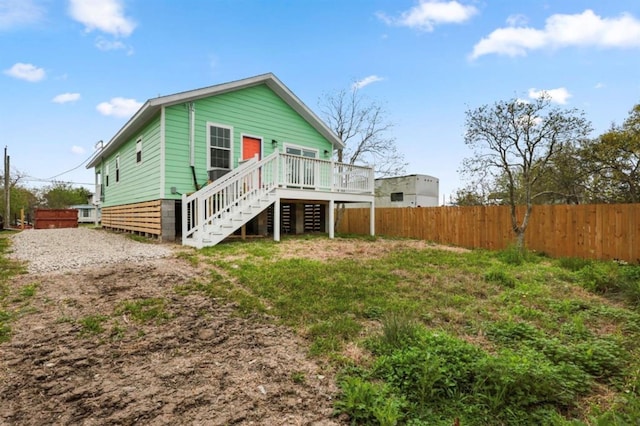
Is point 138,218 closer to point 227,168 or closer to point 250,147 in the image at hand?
point 227,168

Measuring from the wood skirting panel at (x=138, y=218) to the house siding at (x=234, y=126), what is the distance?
31.3 inches

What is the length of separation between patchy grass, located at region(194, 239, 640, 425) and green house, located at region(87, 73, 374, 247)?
8.21 ft

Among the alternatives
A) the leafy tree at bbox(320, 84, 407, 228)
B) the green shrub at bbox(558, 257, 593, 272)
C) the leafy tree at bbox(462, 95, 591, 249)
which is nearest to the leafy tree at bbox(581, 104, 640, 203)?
the leafy tree at bbox(462, 95, 591, 249)

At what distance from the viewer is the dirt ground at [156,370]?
1892mm

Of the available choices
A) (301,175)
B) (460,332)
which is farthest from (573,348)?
(301,175)

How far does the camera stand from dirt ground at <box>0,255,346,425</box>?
6.21 feet

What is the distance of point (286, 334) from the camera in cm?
310

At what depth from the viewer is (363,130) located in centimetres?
1712

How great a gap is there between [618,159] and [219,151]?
13.3 m

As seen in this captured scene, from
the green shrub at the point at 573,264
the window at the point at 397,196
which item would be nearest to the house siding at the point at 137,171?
the green shrub at the point at 573,264

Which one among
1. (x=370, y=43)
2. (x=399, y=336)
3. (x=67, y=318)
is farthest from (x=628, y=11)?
(x=67, y=318)

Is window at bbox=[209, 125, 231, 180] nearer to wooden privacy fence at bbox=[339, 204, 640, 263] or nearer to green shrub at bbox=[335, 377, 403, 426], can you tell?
wooden privacy fence at bbox=[339, 204, 640, 263]

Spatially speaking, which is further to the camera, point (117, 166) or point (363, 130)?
point (363, 130)

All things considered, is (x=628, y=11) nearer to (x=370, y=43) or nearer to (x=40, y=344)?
(x=370, y=43)
